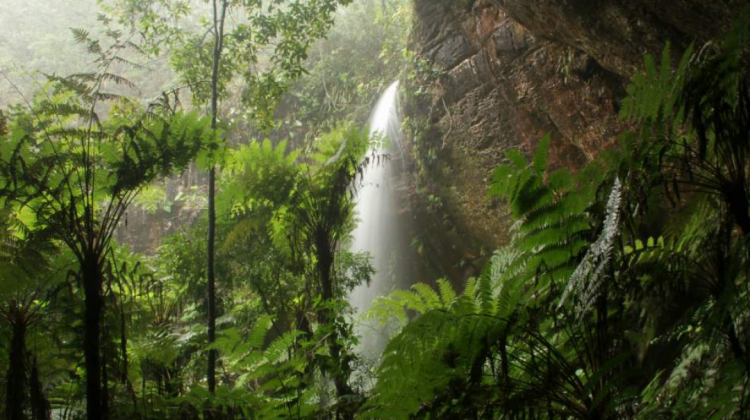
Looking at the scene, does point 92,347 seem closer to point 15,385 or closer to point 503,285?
point 15,385

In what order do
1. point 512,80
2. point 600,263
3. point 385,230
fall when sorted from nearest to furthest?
point 600,263
point 512,80
point 385,230

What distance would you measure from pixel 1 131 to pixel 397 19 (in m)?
8.35

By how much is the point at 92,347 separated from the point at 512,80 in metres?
5.00

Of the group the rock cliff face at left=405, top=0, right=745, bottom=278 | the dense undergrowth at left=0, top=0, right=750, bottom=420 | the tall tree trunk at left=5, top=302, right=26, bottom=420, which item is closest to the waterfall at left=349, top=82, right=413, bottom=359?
the rock cliff face at left=405, top=0, right=745, bottom=278

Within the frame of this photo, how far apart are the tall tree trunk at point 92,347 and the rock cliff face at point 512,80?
10.3 ft

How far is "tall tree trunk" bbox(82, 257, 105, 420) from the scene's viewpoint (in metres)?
2.16

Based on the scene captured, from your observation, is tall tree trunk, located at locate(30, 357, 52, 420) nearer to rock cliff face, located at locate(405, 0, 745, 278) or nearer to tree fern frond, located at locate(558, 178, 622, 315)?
tree fern frond, located at locate(558, 178, 622, 315)

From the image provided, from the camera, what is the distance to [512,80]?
5859mm

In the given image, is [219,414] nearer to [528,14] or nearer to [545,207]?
[545,207]

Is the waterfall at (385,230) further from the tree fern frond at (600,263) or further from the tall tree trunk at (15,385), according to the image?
the tree fern frond at (600,263)

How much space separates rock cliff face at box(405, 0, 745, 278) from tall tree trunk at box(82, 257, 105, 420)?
3146 millimetres

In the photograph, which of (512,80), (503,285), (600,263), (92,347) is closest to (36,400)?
(92,347)

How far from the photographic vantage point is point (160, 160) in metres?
2.81

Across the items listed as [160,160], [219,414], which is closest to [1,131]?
[160,160]
